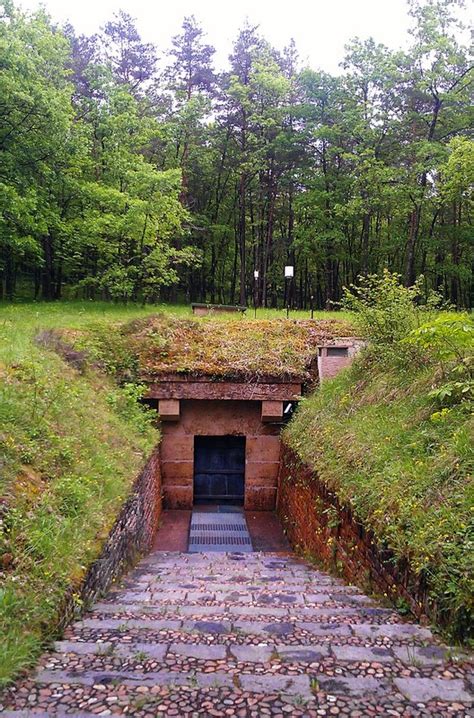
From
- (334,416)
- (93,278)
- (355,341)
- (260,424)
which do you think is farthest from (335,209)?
(334,416)

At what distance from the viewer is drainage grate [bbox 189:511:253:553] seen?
29.6ft

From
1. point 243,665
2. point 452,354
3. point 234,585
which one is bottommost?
point 234,585

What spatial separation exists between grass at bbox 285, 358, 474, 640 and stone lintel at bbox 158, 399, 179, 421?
9.70 ft

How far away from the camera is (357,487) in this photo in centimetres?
529

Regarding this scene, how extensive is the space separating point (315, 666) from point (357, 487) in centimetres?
302

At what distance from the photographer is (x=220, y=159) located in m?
26.6

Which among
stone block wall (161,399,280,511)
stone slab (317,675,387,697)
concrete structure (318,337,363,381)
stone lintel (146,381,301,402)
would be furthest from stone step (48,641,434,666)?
stone block wall (161,399,280,511)

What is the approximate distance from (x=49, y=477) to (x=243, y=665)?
9.19ft

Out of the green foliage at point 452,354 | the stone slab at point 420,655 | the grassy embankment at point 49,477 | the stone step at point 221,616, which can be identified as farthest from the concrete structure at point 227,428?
the stone slab at point 420,655

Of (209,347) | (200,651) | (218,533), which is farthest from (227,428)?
(200,651)

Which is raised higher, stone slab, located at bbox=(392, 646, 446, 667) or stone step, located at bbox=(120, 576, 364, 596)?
stone slab, located at bbox=(392, 646, 446, 667)

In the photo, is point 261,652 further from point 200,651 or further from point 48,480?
point 48,480

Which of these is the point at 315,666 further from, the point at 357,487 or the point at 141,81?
the point at 141,81

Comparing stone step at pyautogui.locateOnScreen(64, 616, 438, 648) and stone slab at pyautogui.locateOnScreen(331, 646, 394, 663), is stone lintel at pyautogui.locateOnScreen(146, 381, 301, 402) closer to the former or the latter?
stone step at pyautogui.locateOnScreen(64, 616, 438, 648)
